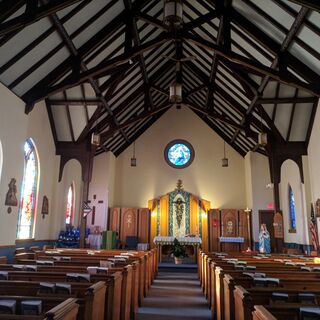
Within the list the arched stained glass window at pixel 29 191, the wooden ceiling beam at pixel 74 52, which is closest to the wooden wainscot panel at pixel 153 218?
the wooden ceiling beam at pixel 74 52

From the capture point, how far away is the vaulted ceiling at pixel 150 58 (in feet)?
23.5

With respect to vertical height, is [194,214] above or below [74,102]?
below

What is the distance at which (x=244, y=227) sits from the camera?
48.4ft

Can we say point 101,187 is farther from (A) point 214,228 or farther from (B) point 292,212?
(B) point 292,212

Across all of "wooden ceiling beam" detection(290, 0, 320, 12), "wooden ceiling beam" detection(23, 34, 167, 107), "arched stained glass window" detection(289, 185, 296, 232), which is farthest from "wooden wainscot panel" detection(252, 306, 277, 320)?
"arched stained glass window" detection(289, 185, 296, 232)

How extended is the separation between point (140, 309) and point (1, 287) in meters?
3.32

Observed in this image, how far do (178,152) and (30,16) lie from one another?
36.4ft

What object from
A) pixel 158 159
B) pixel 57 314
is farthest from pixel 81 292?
pixel 158 159

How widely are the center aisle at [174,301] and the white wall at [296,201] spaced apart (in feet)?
13.8

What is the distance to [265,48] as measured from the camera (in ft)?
27.1

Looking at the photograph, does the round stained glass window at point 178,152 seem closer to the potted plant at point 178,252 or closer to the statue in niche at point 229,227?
the statue in niche at point 229,227

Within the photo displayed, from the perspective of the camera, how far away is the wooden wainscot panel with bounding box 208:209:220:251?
1479 cm

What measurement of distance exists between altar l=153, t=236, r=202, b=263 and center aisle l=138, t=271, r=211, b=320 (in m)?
3.67

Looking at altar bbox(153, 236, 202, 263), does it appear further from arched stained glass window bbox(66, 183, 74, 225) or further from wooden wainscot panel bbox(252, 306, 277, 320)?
wooden wainscot panel bbox(252, 306, 277, 320)
